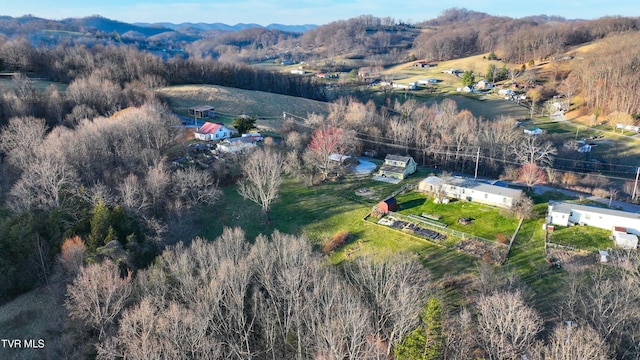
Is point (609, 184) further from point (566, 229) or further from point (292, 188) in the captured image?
point (292, 188)

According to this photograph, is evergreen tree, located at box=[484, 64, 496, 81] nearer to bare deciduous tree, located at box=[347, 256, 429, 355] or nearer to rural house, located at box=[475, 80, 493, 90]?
rural house, located at box=[475, 80, 493, 90]

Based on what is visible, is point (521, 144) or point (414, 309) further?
point (521, 144)

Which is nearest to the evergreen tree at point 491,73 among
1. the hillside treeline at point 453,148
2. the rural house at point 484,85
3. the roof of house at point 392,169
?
the rural house at point 484,85

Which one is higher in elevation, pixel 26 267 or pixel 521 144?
pixel 521 144

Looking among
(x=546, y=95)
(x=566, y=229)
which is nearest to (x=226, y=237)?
(x=566, y=229)

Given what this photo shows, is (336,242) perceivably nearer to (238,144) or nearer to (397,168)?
(397,168)

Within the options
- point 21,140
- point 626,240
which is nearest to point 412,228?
point 626,240

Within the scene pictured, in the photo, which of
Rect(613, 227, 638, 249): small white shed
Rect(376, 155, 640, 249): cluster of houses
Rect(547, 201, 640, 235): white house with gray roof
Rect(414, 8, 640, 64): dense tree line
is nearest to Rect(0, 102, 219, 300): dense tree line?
Rect(376, 155, 640, 249): cluster of houses
